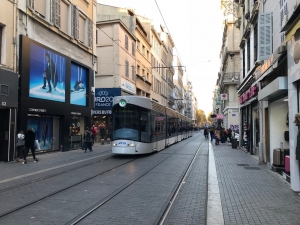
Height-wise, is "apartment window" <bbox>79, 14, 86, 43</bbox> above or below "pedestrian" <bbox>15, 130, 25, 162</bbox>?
above

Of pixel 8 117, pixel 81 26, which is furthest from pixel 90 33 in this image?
pixel 8 117

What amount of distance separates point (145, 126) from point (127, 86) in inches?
762

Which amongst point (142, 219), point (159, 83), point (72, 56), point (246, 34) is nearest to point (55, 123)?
point (72, 56)

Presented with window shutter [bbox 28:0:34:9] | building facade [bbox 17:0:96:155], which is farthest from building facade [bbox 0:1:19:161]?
window shutter [bbox 28:0:34:9]

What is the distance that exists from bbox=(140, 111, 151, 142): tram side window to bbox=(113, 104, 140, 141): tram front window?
1.11ft

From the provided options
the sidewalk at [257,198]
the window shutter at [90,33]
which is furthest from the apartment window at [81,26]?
the sidewalk at [257,198]

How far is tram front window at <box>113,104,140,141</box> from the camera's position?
16297mm

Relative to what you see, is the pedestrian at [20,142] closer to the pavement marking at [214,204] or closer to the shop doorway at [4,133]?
the shop doorway at [4,133]

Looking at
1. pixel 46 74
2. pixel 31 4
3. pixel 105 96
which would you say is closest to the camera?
pixel 31 4

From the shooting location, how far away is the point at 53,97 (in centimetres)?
1978

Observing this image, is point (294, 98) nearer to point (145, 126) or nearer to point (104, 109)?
point (145, 126)

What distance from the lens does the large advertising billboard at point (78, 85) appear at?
22772 mm

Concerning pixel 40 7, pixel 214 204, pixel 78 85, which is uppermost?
pixel 40 7

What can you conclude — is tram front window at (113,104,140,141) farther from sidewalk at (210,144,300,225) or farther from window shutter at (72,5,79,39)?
window shutter at (72,5,79,39)
